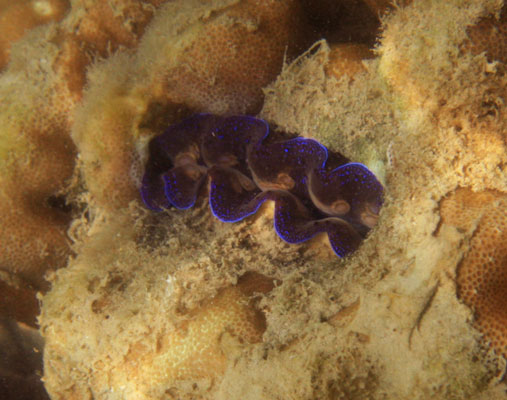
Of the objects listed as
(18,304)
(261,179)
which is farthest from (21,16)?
(261,179)

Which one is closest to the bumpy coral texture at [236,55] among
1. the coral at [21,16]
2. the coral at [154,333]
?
the coral at [154,333]

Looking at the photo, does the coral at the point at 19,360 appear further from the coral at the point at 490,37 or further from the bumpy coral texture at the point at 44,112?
the coral at the point at 490,37

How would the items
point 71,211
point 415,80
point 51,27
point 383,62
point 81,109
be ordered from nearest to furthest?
point 415,80 → point 383,62 → point 81,109 → point 51,27 → point 71,211

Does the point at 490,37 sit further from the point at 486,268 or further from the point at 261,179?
the point at 261,179

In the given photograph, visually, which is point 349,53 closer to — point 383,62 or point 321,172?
point 383,62

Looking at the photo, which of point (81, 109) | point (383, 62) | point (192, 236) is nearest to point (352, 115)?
point (383, 62)

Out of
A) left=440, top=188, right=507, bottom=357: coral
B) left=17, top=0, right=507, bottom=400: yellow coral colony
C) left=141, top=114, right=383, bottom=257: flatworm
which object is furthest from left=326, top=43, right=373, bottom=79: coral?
left=440, top=188, right=507, bottom=357: coral

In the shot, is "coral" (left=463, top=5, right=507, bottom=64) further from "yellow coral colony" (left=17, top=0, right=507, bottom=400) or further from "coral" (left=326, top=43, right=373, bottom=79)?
"coral" (left=326, top=43, right=373, bottom=79)
